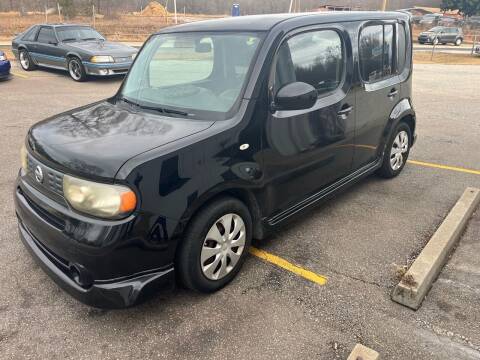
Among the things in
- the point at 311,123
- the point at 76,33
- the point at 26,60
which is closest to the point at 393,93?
the point at 311,123

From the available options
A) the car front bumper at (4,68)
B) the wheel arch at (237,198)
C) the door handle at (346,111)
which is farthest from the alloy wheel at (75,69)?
the wheel arch at (237,198)

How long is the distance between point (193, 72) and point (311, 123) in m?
1.13

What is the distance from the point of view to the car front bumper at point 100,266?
2252mm

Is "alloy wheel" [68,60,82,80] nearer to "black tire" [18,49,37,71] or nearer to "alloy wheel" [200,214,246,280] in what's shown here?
"black tire" [18,49,37,71]

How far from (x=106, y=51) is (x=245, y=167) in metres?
9.85

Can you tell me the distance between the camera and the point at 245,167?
2.79m

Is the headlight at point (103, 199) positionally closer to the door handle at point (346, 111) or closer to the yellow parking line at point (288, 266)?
the yellow parking line at point (288, 266)

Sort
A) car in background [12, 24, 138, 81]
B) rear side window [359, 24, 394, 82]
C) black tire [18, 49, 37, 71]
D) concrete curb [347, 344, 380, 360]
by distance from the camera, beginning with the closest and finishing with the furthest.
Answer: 1. concrete curb [347, 344, 380, 360]
2. rear side window [359, 24, 394, 82]
3. car in background [12, 24, 138, 81]
4. black tire [18, 49, 37, 71]

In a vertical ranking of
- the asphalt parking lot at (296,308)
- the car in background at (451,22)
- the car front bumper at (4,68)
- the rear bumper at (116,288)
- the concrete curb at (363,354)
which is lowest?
the asphalt parking lot at (296,308)

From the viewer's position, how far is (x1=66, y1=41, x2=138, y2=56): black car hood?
11125 millimetres

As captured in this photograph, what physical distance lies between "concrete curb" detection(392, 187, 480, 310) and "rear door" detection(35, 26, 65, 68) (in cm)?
1141

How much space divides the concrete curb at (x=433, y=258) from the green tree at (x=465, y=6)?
67.4 meters

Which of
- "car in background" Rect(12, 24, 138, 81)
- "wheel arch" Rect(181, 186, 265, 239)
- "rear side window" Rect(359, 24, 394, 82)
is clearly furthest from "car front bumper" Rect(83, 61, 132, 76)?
"wheel arch" Rect(181, 186, 265, 239)

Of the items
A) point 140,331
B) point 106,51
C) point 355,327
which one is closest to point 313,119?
point 355,327
